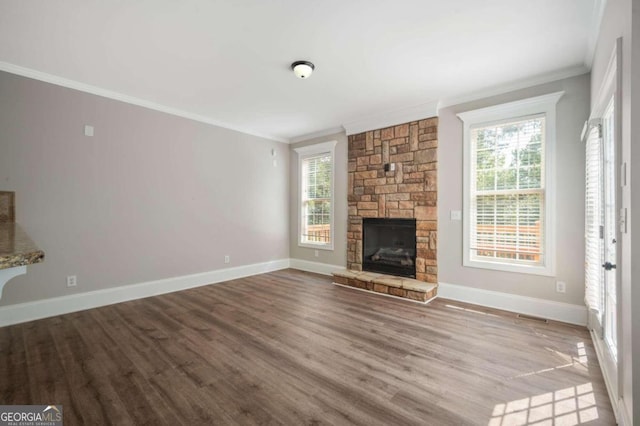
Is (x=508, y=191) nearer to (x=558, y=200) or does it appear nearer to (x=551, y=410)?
(x=558, y=200)

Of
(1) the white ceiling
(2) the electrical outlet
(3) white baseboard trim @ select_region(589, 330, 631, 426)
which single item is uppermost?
(1) the white ceiling

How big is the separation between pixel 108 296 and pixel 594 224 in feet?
17.8

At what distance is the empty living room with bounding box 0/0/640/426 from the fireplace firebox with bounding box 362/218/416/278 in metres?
0.03

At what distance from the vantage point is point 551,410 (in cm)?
176

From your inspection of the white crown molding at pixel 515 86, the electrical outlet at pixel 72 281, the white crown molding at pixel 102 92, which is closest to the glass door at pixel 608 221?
the white crown molding at pixel 515 86

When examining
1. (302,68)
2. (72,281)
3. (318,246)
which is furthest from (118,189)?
(318,246)

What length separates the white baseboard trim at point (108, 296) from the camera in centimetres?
307

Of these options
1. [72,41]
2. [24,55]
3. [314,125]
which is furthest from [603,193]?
[24,55]

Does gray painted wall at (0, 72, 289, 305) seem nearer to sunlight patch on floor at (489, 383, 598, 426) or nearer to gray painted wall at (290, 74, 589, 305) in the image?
gray painted wall at (290, 74, 589, 305)

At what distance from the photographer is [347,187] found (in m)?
5.16

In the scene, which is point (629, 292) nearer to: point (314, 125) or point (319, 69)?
point (319, 69)

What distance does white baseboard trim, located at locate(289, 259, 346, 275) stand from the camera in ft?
17.5

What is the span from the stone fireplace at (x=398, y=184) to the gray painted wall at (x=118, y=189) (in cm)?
198

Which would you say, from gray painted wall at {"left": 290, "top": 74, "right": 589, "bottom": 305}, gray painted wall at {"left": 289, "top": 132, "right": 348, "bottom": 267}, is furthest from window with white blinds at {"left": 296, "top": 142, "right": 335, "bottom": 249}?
gray painted wall at {"left": 290, "top": 74, "right": 589, "bottom": 305}
